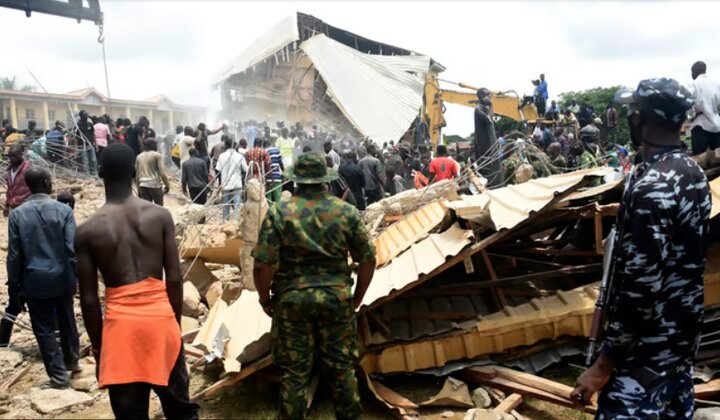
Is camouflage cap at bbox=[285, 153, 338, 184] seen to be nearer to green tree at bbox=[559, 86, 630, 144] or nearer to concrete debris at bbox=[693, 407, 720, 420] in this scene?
concrete debris at bbox=[693, 407, 720, 420]

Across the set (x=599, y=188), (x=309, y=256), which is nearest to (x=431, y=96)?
(x=599, y=188)

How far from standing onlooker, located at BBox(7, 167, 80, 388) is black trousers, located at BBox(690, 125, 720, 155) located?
21.2 feet

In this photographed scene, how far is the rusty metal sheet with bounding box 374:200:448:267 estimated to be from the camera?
16.3ft

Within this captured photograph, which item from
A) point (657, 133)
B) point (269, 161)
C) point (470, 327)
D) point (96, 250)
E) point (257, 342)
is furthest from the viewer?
point (269, 161)

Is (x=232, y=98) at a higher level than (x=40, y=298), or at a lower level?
higher

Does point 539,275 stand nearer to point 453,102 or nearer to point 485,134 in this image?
point 485,134

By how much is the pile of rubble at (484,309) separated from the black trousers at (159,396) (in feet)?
2.85

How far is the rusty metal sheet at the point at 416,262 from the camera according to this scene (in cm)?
380

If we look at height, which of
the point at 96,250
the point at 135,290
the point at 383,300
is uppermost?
the point at 96,250

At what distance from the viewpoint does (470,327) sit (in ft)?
13.4

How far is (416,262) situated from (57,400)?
273cm

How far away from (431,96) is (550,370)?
60.3 feet

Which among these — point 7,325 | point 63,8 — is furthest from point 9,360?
point 63,8

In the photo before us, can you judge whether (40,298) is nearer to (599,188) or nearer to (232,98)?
(599,188)
